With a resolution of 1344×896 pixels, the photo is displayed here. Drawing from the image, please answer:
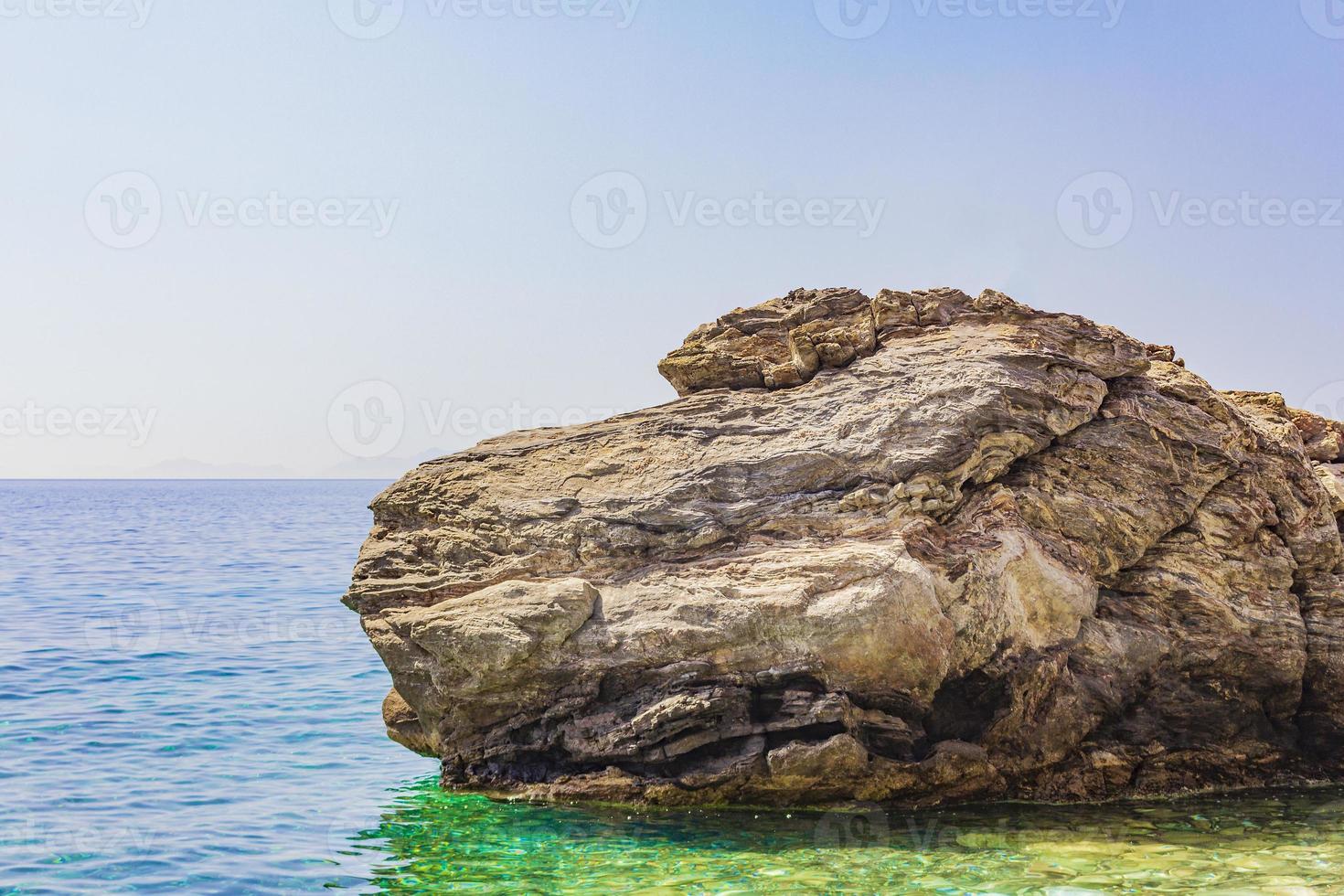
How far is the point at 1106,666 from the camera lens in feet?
37.6

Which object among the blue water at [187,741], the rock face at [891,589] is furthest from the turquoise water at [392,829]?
the rock face at [891,589]

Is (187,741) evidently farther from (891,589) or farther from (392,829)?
(891,589)

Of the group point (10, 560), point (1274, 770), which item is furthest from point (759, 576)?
point (10, 560)

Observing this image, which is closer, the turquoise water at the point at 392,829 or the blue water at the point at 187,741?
the turquoise water at the point at 392,829

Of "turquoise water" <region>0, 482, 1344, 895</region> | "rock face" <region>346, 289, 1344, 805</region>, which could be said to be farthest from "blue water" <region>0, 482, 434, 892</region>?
"rock face" <region>346, 289, 1344, 805</region>

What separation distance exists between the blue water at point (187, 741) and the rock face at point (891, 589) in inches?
77.1

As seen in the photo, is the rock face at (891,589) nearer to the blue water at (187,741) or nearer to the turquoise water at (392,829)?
the turquoise water at (392,829)

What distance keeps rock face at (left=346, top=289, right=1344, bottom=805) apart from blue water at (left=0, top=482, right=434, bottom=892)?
1.96m

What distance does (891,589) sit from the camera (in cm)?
1046

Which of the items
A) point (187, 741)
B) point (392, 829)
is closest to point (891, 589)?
point (392, 829)

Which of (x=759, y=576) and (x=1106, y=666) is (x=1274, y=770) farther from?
(x=759, y=576)

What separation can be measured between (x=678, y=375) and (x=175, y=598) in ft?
86.3

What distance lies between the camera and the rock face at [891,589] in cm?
1080

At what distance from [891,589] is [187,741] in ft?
36.8
